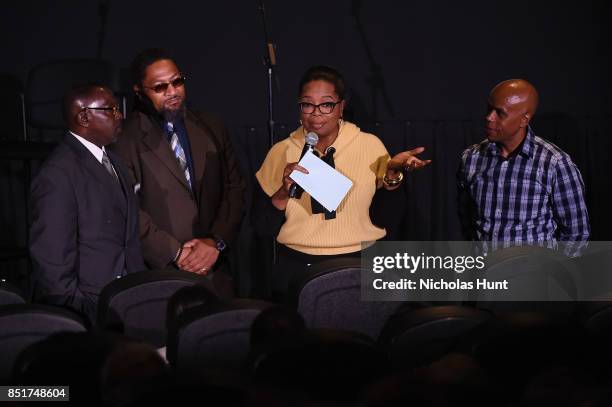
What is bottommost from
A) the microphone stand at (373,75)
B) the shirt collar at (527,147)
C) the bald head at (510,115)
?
the shirt collar at (527,147)

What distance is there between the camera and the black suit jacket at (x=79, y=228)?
7.92 feet

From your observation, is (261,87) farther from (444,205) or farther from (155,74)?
(155,74)

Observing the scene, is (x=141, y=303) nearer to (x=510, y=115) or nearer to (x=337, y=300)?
(x=337, y=300)

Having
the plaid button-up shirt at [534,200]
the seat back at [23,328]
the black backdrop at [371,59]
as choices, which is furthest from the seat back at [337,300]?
the black backdrop at [371,59]

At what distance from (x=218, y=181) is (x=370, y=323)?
1.40 meters

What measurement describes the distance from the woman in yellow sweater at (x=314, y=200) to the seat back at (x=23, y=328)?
4.28ft

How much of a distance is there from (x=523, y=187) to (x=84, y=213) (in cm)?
176

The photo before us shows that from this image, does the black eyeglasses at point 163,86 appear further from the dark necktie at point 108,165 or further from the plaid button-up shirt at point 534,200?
the plaid button-up shirt at point 534,200

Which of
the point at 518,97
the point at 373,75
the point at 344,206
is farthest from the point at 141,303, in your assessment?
the point at 373,75

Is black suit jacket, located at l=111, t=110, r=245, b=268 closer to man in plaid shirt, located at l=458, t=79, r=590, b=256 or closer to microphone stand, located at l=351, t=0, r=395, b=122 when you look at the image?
man in plaid shirt, located at l=458, t=79, r=590, b=256

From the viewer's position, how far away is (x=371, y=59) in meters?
4.63

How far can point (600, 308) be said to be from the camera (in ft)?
5.13

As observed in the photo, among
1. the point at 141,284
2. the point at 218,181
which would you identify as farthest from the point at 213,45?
the point at 141,284

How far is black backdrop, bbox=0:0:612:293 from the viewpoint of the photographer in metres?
4.41
